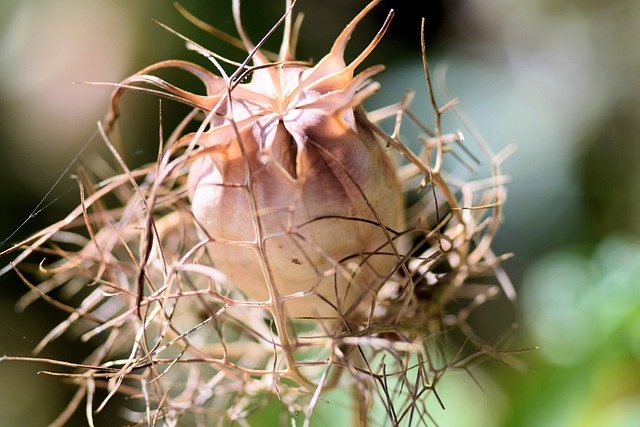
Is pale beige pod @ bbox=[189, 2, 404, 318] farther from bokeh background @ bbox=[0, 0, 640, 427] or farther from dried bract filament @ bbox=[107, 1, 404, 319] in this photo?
bokeh background @ bbox=[0, 0, 640, 427]

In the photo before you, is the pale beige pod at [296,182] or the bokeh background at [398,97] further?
the bokeh background at [398,97]

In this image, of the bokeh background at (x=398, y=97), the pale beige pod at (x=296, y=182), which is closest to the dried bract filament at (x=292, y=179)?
the pale beige pod at (x=296, y=182)

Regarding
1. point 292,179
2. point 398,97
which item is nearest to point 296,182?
point 292,179

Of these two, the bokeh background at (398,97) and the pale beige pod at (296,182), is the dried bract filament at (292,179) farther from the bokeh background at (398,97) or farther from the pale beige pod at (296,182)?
the bokeh background at (398,97)

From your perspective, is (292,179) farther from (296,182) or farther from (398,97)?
(398,97)

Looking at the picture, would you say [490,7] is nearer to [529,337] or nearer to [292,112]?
[529,337]

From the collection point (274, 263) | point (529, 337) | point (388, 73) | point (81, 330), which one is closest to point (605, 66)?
point (388, 73)

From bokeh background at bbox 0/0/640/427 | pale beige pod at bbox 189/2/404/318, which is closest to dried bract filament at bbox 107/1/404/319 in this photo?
pale beige pod at bbox 189/2/404/318
